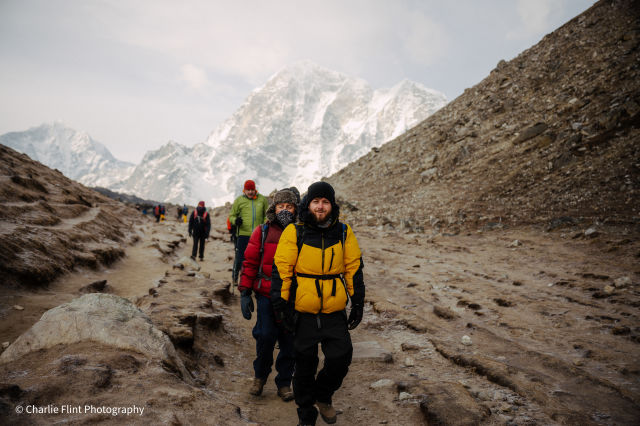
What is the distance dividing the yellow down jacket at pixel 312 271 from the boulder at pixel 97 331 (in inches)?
60.7

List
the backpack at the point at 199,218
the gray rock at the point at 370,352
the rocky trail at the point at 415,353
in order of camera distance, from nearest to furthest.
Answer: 1. the rocky trail at the point at 415,353
2. the gray rock at the point at 370,352
3. the backpack at the point at 199,218

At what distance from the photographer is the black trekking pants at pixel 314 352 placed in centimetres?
322

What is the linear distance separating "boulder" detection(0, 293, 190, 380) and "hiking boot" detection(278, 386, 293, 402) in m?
1.16

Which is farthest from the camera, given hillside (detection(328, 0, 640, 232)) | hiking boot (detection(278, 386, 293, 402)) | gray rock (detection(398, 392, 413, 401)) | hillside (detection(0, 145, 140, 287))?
hillside (detection(328, 0, 640, 232))

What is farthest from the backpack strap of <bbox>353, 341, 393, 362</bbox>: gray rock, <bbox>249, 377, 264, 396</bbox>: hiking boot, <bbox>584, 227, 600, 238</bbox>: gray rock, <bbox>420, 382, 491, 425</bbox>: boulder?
<bbox>584, 227, 600, 238</bbox>: gray rock

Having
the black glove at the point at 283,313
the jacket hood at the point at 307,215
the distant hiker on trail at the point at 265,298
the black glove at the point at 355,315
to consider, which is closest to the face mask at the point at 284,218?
the distant hiker on trail at the point at 265,298

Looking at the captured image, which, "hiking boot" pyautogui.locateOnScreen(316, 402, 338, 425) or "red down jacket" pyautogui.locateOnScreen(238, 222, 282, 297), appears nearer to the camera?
"hiking boot" pyautogui.locateOnScreen(316, 402, 338, 425)

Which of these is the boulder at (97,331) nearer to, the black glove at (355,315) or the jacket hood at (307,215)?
the black glove at (355,315)

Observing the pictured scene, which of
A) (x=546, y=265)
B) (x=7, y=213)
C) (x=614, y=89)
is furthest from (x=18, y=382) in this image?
(x=614, y=89)

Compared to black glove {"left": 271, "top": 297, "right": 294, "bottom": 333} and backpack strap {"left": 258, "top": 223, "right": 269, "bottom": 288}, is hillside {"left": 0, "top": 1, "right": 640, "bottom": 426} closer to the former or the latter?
black glove {"left": 271, "top": 297, "right": 294, "bottom": 333}

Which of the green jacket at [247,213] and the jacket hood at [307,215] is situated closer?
the jacket hood at [307,215]

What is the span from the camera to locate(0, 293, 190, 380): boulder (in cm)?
328

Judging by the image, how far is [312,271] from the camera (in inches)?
127

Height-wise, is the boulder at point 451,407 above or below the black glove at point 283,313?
below
